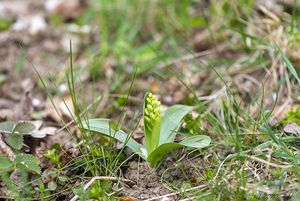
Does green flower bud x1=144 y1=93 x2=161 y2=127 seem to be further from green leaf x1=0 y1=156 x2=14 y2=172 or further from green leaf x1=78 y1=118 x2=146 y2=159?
green leaf x1=0 y1=156 x2=14 y2=172

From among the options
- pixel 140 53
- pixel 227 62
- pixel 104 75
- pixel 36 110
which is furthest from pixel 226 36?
pixel 36 110

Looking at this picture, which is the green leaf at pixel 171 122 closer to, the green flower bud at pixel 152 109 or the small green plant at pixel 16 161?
the green flower bud at pixel 152 109

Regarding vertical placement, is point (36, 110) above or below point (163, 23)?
below

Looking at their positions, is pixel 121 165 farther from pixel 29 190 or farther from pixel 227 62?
pixel 227 62

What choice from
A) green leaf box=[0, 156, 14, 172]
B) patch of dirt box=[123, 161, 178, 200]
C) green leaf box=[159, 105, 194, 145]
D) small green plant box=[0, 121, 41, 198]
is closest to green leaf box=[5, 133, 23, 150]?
small green plant box=[0, 121, 41, 198]

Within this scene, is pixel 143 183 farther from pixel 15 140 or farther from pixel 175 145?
pixel 15 140
